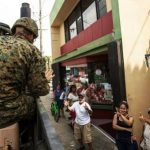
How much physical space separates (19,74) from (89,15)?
417 inches

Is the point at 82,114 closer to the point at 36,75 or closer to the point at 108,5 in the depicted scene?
the point at 108,5

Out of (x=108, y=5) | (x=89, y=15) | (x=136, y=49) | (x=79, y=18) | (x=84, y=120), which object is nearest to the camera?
(x=136, y=49)

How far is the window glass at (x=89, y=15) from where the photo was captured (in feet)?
39.4

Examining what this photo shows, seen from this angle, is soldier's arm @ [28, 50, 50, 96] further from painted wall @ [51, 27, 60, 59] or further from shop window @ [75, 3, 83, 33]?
painted wall @ [51, 27, 60, 59]

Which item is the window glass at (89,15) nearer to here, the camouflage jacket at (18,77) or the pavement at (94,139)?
the pavement at (94,139)

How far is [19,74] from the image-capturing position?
255 centimetres

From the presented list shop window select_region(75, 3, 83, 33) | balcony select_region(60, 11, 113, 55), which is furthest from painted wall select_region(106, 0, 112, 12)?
shop window select_region(75, 3, 83, 33)

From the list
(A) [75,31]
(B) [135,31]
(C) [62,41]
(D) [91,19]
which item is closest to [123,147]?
(B) [135,31]

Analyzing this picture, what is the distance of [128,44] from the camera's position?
837 centimetres

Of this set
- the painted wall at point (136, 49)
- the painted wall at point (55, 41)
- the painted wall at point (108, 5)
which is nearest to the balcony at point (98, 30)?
the painted wall at point (108, 5)

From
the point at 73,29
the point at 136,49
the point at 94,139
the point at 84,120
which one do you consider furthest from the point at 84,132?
the point at 73,29

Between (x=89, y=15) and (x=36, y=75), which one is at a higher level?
(x=89, y=15)

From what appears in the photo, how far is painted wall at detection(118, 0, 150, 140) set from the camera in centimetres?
835

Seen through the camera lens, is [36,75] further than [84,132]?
No
